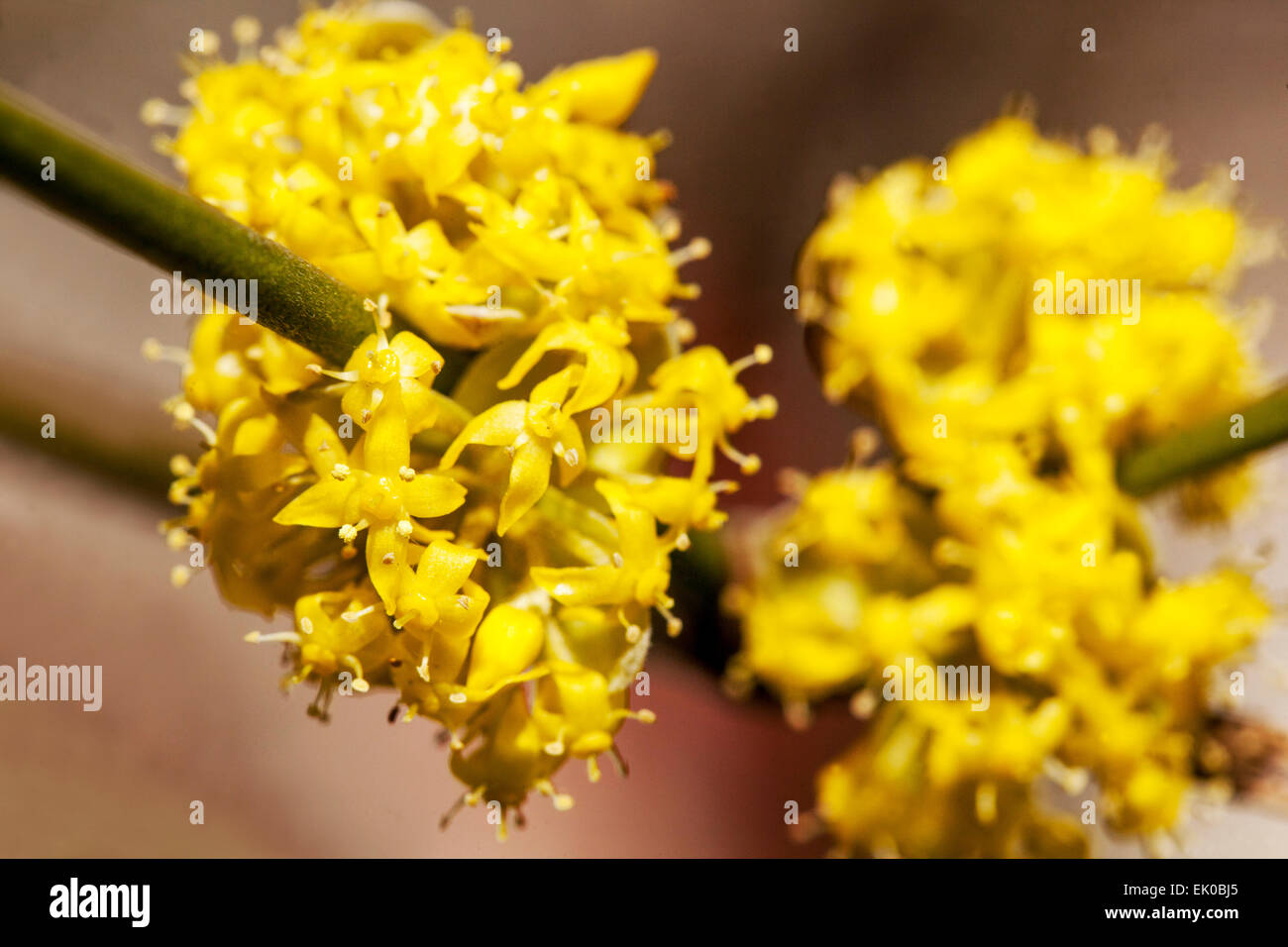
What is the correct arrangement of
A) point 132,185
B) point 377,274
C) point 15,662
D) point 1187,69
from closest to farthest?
point 132,185, point 377,274, point 15,662, point 1187,69

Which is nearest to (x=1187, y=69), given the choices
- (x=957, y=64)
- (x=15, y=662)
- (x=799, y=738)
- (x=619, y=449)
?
(x=957, y=64)

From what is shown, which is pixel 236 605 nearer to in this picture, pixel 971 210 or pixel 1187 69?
pixel 971 210

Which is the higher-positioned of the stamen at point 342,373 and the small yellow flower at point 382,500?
the stamen at point 342,373

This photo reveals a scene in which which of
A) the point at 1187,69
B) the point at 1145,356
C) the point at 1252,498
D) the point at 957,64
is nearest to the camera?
the point at 1145,356
